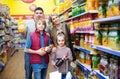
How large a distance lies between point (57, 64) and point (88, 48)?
0.81 m

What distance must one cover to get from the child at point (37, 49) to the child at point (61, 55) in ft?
0.59

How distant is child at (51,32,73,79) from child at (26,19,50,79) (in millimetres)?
179

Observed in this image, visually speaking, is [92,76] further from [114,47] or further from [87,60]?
[114,47]

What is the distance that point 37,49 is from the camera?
3.99 m

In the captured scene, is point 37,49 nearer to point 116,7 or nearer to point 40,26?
point 40,26

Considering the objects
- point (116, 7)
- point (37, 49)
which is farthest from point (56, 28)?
point (116, 7)

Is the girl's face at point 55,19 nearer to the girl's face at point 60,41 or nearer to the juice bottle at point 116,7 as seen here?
the girl's face at point 60,41

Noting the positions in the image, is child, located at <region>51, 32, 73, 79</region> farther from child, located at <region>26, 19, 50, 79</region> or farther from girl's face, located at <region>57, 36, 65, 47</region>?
child, located at <region>26, 19, 50, 79</region>

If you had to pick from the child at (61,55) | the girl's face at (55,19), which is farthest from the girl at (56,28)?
the child at (61,55)

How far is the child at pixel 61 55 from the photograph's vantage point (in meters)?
4.06

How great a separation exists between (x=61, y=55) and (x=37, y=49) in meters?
0.45

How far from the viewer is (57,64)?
4004mm

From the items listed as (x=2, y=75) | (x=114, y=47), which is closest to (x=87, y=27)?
(x=114, y=47)

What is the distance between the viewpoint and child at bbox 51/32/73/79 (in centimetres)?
406
